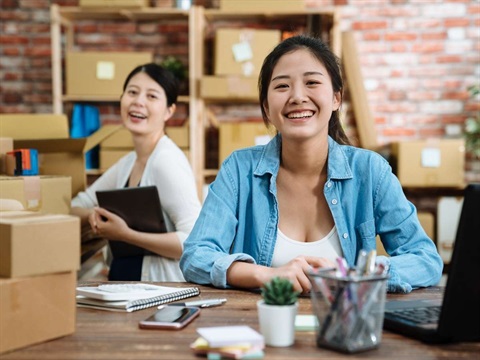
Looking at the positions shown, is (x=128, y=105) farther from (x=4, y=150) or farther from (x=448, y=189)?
(x=448, y=189)

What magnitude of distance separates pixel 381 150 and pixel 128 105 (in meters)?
2.19

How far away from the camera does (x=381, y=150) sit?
441 cm

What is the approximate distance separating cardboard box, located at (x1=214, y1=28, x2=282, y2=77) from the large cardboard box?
1.49m

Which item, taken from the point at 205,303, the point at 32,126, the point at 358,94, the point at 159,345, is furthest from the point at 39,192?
the point at 358,94

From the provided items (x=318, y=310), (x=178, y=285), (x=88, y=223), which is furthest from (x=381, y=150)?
(x=318, y=310)

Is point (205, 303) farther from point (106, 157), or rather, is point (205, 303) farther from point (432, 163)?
point (432, 163)

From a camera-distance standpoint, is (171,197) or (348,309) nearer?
(348,309)

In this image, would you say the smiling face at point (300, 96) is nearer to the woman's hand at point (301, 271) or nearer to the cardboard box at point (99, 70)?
the woman's hand at point (301, 271)

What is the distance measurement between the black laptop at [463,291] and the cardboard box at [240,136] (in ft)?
10.1

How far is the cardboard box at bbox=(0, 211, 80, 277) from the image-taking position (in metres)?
1.01

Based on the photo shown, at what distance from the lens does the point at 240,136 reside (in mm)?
4094

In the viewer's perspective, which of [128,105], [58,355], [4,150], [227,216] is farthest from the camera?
[128,105]

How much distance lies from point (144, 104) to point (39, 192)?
2.40 ft

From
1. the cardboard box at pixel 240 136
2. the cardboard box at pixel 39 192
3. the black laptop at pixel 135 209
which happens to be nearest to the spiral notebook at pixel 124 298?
the cardboard box at pixel 39 192
